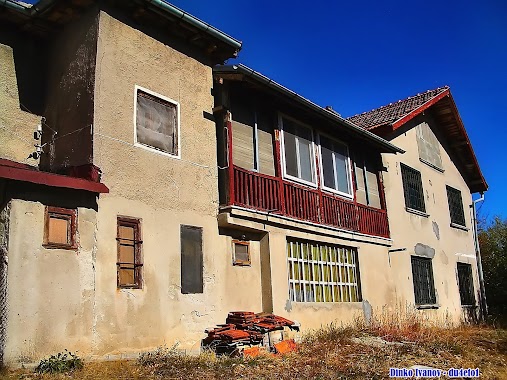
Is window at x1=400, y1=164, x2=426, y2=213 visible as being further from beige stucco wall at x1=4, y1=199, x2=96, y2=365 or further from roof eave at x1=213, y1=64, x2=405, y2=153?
beige stucco wall at x1=4, y1=199, x2=96, y2=365

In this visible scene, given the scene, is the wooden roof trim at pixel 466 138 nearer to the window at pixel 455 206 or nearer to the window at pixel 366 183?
the window at pixel 455 206

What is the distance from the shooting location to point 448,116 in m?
20.3

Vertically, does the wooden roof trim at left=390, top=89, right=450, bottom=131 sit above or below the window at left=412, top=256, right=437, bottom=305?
above

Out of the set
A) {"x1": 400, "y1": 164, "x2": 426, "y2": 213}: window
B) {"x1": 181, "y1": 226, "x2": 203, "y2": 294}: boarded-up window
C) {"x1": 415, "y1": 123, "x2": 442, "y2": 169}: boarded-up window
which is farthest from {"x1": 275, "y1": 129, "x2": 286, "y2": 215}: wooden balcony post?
{"x1": 415, "y1": 123, "x2": 442, "y2": 169}: boarded-up window

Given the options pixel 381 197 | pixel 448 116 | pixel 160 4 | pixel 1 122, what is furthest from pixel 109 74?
pixel 448 116

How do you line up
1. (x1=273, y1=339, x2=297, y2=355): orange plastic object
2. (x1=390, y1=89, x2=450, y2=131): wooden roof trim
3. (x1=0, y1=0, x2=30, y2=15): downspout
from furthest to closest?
(x1=390, y1=89, x2=450, y2=131): wooden roof trim → (x1=273, y1=339, x2=297, y2=355): orange plastic object → (x1=0, y1=0, x2=30, y2=15): downspout

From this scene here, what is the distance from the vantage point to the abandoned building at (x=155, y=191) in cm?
775

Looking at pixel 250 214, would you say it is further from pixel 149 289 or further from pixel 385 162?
pixel 385 162

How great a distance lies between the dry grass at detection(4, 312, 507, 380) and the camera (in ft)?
25.1

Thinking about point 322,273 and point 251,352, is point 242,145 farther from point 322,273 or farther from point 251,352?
point 251,352

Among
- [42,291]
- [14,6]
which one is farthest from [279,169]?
[14,6]

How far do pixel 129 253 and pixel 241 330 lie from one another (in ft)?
8.23

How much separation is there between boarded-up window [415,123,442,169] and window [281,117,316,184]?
6919 mm

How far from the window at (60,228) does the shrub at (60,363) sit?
1.55 meters
